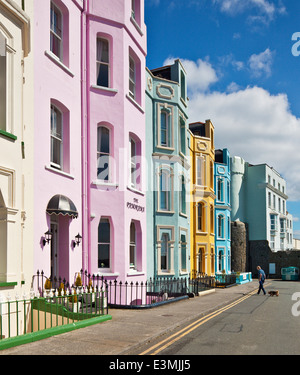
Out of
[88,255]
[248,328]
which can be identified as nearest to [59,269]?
[88,255]

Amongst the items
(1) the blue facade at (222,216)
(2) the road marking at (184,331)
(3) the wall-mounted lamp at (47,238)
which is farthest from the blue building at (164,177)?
(1) the blue facade at (222,216)

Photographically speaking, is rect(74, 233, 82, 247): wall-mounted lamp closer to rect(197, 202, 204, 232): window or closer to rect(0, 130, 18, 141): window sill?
rect(0, 130, 18, 141): window sill

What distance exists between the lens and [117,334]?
10.3 meters

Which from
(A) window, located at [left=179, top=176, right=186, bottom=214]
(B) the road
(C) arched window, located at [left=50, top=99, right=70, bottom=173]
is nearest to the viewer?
(B) the road

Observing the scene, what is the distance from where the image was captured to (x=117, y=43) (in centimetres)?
1809

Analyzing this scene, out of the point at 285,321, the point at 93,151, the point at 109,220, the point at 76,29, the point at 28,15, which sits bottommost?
the point at 285,321

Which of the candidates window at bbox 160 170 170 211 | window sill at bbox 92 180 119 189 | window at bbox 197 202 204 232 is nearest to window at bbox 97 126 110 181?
window sill at bbox 92 180 119 189

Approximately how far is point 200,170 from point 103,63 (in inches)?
730

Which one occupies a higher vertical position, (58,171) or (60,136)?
(60,136)

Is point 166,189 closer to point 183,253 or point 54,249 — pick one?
point 183,253

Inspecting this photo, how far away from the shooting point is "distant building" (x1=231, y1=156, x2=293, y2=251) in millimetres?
55000

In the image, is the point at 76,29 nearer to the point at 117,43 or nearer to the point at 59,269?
the point at 117,43

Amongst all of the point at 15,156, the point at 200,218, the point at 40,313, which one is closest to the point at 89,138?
the point at 15,156
